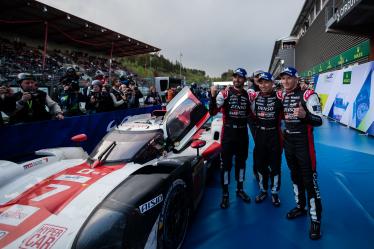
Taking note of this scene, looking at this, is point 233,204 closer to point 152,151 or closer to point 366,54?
point 152,151

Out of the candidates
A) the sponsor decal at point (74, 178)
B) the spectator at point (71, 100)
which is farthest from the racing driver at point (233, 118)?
the spectator at point (71, 100)

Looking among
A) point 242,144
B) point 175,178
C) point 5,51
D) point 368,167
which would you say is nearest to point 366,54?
point 368,167

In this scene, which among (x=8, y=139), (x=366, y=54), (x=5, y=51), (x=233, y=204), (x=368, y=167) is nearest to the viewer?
(x=233, y=204)

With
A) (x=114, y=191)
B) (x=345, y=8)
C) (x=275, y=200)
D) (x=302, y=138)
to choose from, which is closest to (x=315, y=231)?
(x=275, y=200)

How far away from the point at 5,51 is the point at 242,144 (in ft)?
52.6

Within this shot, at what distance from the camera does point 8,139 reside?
4074mm

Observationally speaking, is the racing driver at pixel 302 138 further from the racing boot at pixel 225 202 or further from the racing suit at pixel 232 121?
the racing boot at pixel 225 202

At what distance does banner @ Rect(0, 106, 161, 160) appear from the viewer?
161 inches

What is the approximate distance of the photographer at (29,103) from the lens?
437cm

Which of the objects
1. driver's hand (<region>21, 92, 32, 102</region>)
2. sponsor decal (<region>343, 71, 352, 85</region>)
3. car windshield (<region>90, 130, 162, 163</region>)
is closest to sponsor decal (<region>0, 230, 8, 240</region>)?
car windshield (<region>90, 130, 162, 163</region>)

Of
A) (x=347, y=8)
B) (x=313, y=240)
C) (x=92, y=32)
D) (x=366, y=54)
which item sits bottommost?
(x=313, y=240)

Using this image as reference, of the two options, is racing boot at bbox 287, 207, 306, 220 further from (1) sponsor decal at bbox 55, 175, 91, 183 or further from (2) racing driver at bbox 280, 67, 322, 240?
(1) sponsor decal at bbox 55, 175, 91, 183

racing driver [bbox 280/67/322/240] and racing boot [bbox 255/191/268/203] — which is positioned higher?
racing driver [bbox 280/67/322/240]

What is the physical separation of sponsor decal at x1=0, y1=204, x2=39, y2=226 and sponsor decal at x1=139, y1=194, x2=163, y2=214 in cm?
76
